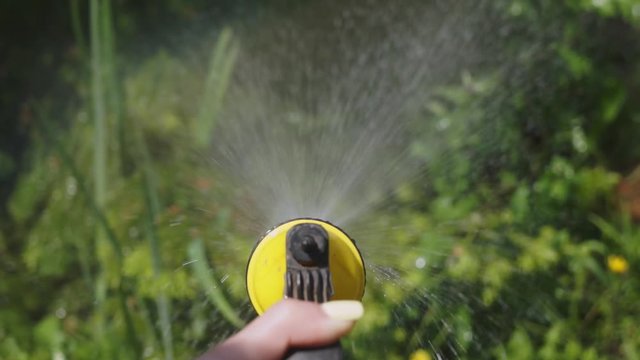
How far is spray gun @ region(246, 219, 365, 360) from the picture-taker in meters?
0.70

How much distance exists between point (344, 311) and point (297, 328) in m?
0.04

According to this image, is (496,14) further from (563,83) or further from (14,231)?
(14,231)

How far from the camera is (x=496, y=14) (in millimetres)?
2148

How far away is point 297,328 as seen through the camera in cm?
67

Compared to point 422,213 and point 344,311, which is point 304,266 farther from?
point 422,213

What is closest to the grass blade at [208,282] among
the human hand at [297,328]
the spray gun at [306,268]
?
the spray gun at [306,268]

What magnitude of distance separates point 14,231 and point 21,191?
95mm

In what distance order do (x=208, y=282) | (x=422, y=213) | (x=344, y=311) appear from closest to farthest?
1. (x=344, y=311)
2. (x=208, y=282)
3. (x=422, y=213)

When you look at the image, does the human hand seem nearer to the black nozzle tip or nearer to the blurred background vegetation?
the black nozzle tip

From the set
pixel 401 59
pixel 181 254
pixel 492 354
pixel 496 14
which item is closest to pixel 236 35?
pixel 401 59

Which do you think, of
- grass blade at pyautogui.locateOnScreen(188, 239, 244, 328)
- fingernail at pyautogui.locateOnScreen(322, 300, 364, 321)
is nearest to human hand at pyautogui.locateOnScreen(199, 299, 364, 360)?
fingernail at pyautogui.locateOnScreen(322, 300, 364, 321)

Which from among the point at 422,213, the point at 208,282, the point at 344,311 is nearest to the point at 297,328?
the point at 344,311

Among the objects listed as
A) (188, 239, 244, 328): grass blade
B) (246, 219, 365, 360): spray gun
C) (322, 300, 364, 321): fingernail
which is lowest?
(188, 239, 244, 328): grass blade

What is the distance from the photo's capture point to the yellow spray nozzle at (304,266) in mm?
703
